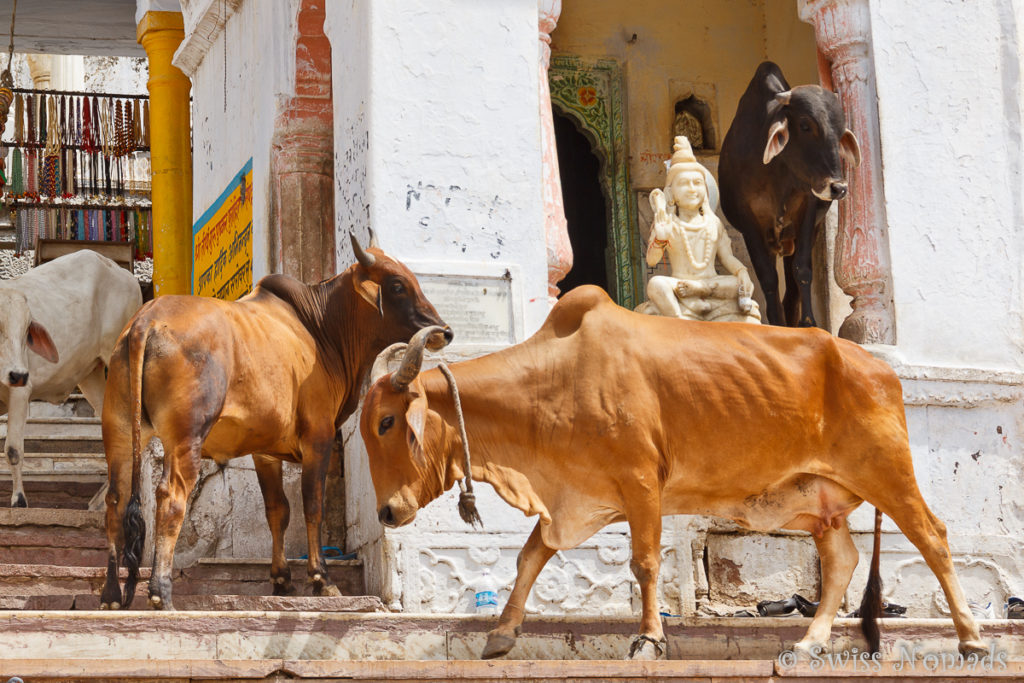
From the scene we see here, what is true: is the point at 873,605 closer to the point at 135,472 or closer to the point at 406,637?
the point at 406,637

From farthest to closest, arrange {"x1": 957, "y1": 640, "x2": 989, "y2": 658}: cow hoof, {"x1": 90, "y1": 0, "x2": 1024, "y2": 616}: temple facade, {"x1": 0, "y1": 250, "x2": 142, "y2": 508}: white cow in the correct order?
{"x1": 0, "y1": 250, "x2": 142, "y2": 508}: white cow
{"x1": 90, "y1": 0, "x2": 1024, "y2": 616}: temple facade
{"x1": 957, "y1": 640, "x2": 989, "y2": 658}: cow hoof

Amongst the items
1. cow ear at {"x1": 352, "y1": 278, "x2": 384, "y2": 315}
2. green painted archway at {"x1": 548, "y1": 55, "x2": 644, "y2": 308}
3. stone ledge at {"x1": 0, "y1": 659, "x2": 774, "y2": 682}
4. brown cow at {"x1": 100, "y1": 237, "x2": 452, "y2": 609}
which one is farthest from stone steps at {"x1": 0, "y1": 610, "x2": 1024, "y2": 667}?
green painted archway at {"x1": 548, "y1": 55, "x2": 644, "y2": 308}

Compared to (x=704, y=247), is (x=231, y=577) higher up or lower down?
lower down

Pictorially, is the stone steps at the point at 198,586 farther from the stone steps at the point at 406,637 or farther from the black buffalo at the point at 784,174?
the black buffalo at the point at 784,174

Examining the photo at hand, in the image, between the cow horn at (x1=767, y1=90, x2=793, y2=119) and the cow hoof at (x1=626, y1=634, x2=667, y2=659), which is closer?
the cow hoof at (x1=626, y1=634, x2=667, y2=659)

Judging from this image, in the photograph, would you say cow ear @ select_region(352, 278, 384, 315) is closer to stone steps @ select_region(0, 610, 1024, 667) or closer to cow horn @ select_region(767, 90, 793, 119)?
stone steps @ select_region(0, 610, 1024, 667)

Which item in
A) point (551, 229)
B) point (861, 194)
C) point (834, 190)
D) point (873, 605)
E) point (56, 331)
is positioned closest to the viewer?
point (873, 605)

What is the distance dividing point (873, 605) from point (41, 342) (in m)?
6.39

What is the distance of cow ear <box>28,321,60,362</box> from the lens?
11.4m

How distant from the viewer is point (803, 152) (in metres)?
10.2

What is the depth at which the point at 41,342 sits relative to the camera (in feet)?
37.7

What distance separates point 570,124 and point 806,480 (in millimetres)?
7293

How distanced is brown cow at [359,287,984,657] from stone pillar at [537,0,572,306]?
96.3 inches

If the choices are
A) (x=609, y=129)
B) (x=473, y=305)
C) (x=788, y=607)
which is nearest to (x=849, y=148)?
(x=473, y=305)
